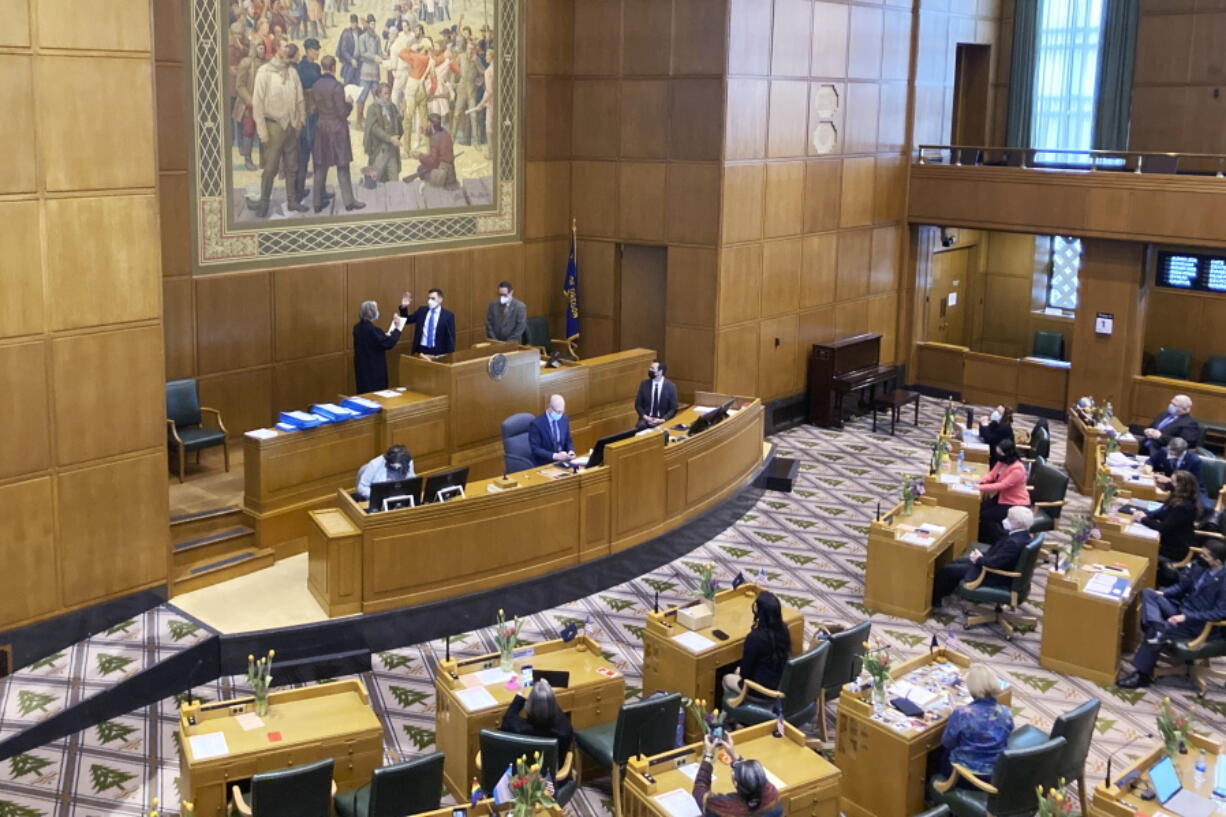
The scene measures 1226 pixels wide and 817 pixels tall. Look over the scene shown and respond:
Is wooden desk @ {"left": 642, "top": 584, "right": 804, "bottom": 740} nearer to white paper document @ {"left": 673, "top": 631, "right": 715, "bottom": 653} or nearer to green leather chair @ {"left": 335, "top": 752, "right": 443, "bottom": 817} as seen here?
white paper document @ {"left": 673, "top": 631, "right": 715, "bottom": 653}

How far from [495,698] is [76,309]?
→ 4.44m

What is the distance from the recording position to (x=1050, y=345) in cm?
2062

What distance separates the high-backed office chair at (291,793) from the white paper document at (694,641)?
297cm

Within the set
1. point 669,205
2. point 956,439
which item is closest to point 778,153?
point 669,205

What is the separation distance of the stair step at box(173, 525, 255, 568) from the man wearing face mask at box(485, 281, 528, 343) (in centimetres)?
452

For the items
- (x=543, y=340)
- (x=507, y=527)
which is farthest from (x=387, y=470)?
(x=543, y=340)

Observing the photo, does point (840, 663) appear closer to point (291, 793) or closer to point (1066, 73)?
point (291, 793)

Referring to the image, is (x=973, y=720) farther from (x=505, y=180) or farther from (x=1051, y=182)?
(x=1051, y=182)

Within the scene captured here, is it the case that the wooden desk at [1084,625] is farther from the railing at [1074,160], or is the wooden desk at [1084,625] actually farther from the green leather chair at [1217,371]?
the green leather chair at [1217,371]

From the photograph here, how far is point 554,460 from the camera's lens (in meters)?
12.3

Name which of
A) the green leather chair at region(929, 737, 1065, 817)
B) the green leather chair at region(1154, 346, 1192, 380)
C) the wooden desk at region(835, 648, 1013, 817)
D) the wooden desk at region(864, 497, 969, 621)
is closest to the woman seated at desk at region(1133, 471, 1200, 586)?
the wooden desk at region(864, 497, 969, 621)

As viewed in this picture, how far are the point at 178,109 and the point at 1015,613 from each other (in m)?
9.39

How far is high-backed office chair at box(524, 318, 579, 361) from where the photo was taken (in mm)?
17047

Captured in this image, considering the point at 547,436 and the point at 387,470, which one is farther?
the point at 547,436
